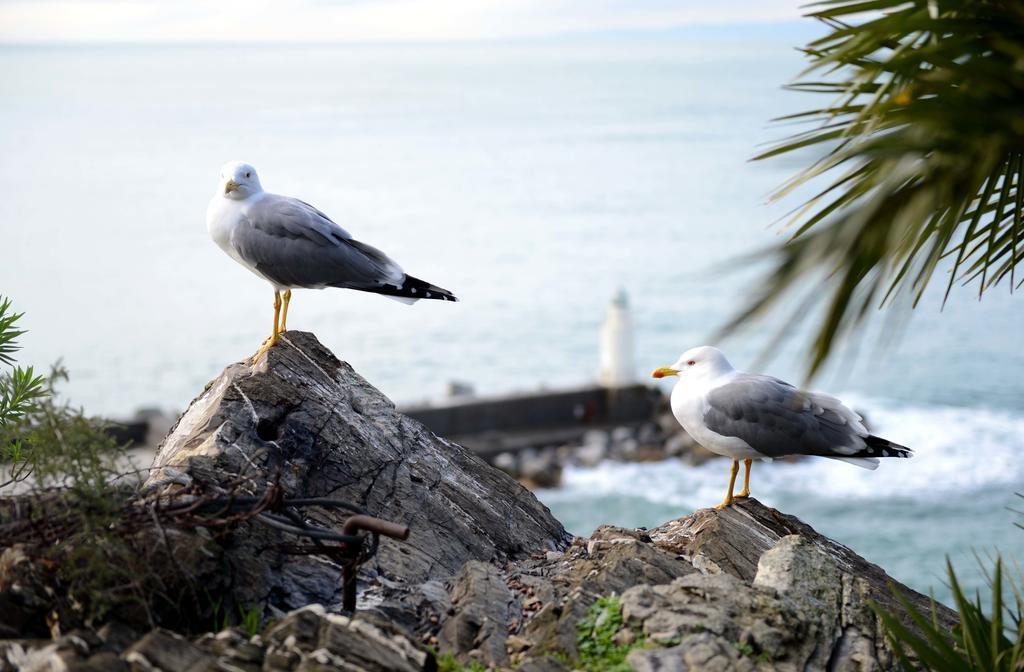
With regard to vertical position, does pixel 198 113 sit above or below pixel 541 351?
above

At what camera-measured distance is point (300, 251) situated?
18.8 feet

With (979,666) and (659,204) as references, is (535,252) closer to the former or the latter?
(659,204)

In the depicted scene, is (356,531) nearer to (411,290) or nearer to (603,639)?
(603,639)

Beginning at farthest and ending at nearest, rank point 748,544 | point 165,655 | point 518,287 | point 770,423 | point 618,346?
point 518,287 → point 618,346 → point 770,423 → point 748,544 → point 165,655

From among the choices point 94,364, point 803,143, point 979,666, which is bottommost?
point 94,364

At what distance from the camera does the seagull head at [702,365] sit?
566 cm

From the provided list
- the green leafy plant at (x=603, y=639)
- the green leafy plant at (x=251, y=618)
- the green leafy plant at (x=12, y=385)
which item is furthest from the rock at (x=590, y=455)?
the green leafy plant at (x=251, y=618)

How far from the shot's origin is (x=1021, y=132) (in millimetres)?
2803

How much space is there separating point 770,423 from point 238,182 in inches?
108

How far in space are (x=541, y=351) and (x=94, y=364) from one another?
10.4 meters

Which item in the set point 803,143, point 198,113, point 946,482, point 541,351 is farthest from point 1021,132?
point 198,113

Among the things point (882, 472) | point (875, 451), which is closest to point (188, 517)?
point (875, 451)

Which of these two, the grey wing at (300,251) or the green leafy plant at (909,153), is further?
the grey wing at (300,251)

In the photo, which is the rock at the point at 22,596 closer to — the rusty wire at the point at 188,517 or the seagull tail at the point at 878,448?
the rusty wire at the point at 188,517
